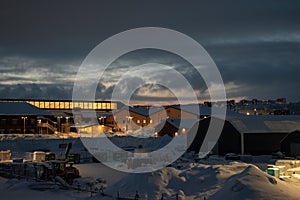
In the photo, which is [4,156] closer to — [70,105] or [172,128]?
[172,128]

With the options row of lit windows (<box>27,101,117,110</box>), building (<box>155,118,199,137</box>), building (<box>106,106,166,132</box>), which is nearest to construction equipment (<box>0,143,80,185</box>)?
building (<box>155,118,199,137</box>)

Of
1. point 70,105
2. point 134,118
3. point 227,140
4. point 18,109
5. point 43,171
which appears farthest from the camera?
point 70,105

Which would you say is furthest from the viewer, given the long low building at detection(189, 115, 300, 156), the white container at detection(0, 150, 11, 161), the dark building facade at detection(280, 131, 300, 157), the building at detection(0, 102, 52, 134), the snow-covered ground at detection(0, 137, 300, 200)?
the building at detection(0, 102, 52, 134)

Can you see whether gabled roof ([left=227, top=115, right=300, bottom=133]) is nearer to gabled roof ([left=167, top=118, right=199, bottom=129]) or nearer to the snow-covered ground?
the snow-covered ground

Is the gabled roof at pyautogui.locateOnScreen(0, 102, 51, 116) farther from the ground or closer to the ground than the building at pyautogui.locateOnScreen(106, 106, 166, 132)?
farther from the ground

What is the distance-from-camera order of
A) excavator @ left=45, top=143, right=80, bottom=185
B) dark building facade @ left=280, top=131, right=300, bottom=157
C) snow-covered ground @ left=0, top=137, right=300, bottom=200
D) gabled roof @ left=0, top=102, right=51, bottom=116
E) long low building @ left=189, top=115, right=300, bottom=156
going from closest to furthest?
snow-covered ground @ left=0, top=137, right=300, bottom=200, excavator @ left=45, top=143, right=80, bottom=185, dark building facade @ left=280, top=131, right=300, bottom=157, long low building @ left=189, top=115, right=300, bottom=156, gabled roof @ left=0, top=102, right=51, bottom=116

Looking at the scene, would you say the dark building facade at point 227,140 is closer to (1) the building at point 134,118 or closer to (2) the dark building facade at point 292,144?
(2) the dark building facade at point 292,144

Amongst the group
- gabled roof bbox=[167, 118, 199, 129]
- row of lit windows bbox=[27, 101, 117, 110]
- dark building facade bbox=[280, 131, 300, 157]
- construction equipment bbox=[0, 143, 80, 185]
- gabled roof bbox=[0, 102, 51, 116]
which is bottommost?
construction equipment bbox=[0, 143, 80, 185]

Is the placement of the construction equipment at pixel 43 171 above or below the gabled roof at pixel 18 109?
below

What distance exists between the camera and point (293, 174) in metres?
24.8

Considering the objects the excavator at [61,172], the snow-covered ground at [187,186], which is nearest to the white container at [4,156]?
the excavator at [61,172]

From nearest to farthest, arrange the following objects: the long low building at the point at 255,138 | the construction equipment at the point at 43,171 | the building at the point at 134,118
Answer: the construction equipment at the point at 43,171
the long low building at the point at 255,138
the building at the point at 134,118

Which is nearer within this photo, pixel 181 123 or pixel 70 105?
pixel 181 123

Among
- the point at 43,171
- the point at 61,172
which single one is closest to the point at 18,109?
the point at 43,171
